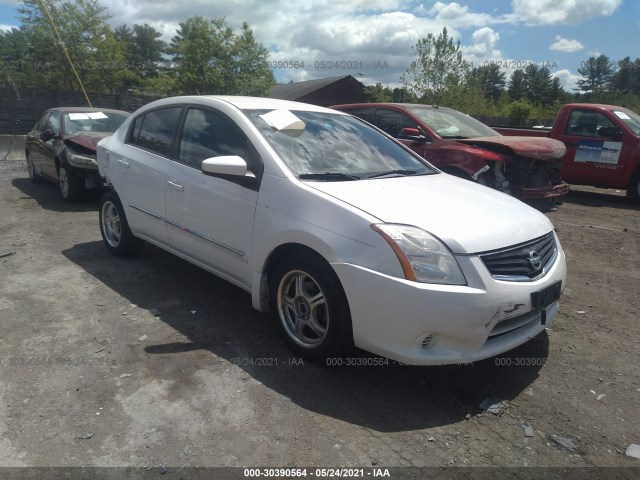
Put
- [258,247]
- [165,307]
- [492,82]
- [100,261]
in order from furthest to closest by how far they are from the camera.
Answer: [492,82]
[100,261]
[165,307]
[258,247]

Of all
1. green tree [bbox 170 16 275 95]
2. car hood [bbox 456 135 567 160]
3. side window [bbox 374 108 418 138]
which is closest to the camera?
car hood [bbox 456 135 567 160]

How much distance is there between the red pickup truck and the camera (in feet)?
31.9

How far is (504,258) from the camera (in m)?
3.04

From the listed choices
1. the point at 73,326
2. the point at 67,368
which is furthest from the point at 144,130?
the point at 67,368

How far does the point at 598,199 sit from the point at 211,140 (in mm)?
9153

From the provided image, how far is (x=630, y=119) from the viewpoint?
10141 millimetres

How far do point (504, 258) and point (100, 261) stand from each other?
4306 millimetres

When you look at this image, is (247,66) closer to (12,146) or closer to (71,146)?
(12,146)

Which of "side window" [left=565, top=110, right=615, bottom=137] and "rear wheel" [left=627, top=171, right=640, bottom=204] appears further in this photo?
"side window" [left=565, top=110, right=615, bottom=137]

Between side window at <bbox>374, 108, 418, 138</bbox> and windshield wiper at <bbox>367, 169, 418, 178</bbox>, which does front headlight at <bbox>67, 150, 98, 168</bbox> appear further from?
windshield wiper at <bbox>367, 169, 418, 178</bbox>

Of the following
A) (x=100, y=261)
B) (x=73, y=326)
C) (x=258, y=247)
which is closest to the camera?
(x=258, y=247)

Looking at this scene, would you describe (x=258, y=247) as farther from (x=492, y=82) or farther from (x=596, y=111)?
(x=492, y=82)


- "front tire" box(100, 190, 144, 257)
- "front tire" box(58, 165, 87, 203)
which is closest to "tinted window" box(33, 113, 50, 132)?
"front tire" box(58, 165, 87, 203)

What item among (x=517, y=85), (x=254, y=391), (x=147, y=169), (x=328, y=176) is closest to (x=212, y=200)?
(x=328, y=176)
